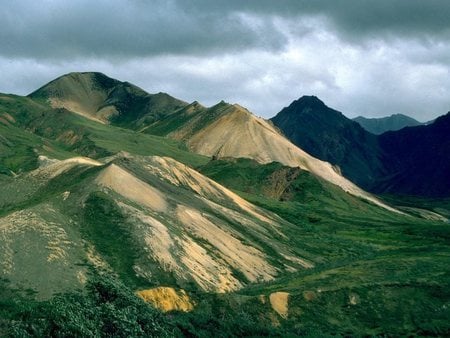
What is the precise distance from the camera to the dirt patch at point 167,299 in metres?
60.2

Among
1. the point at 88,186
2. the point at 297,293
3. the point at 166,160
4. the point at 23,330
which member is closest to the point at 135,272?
the point at 297,293

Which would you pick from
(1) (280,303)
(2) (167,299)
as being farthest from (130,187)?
(1) (280,303)

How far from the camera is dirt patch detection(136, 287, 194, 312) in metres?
60.2

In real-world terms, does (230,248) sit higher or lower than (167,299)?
higher

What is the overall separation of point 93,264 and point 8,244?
10624mm

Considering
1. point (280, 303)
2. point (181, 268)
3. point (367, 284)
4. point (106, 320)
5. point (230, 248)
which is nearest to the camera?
point (106, 320)

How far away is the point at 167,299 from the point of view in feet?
201

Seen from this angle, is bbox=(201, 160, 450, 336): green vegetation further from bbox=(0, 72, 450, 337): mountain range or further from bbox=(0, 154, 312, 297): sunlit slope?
bbox=(0, 154, 312, 297): sunlit slope

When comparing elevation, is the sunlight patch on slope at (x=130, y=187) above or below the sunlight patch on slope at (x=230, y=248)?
above

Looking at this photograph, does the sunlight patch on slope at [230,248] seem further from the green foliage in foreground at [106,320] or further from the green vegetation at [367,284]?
the green foliage in foreground at [106,320]

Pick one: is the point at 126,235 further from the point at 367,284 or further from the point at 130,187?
the point at 367,284

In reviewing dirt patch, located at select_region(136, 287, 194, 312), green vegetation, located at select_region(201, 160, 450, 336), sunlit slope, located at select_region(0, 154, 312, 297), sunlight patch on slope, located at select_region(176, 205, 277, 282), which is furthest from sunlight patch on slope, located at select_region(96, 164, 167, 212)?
dirt patch, located at select_region(136, 287, 194, 312)

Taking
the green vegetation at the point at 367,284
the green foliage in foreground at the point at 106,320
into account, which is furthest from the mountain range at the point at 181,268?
the green vegetation at the point at 367,284

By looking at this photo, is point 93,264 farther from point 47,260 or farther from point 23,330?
point 23,330
